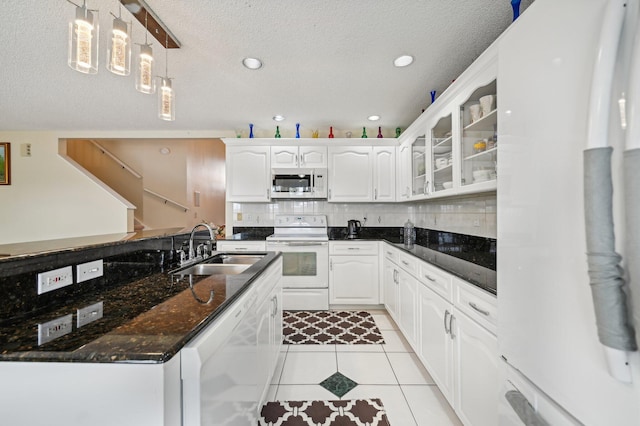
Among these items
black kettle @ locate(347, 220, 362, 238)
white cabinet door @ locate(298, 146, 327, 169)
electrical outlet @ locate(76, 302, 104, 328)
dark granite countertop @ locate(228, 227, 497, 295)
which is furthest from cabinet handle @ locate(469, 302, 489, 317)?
white cabinet door @ locate(298, 146, 327, 169)

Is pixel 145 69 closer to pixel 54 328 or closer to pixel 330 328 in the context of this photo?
pixel 54 328

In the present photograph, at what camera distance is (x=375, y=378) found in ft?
6.27

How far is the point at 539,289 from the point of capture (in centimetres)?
66

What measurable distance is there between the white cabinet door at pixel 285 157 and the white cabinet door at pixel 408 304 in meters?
1.86

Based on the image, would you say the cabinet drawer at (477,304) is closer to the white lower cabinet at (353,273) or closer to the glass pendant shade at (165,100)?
the white lower cabinet at (353,273)

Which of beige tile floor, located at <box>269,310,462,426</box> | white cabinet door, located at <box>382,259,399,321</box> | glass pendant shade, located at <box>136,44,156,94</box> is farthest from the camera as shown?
white cabinet door, located at <box>382,259,399,321</box>

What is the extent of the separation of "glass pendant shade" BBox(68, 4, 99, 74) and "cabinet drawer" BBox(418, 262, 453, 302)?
2062 millimetres

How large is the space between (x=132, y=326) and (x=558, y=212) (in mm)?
1134

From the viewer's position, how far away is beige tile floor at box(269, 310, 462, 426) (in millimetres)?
1603

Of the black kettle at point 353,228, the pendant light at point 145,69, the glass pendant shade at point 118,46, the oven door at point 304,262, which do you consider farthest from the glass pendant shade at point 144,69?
the black kettle at point 353,228

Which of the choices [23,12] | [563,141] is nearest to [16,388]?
[563,141]

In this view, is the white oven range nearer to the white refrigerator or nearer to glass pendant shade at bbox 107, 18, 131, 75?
glass pendant shade at bbox 107, 18, 131, 75

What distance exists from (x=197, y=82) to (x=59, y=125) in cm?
276

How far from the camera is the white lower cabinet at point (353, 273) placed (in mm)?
3107
